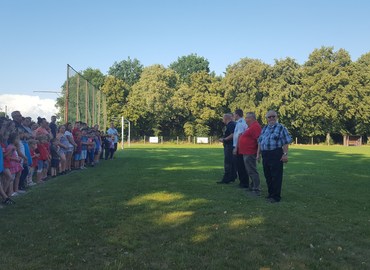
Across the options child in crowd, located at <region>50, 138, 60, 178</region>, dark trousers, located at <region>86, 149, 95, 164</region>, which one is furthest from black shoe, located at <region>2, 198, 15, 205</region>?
dark trousers, located at <region>86, 149, 95, 164</region>

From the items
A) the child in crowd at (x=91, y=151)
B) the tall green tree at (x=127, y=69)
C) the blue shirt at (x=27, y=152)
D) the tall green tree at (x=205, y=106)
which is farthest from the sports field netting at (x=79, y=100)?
the tall green tree at (x=127, y=69)

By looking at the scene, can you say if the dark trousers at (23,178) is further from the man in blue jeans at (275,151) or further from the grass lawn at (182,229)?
the man in blue jeans at (275,151)

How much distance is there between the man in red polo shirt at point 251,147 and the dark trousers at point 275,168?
2.41ft

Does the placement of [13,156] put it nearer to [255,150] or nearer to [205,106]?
[255,150]

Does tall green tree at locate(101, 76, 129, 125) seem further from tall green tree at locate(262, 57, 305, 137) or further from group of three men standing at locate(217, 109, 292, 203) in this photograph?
group of three men standing at locate(217, 109, 292, 203)

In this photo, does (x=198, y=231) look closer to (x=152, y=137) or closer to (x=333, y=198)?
(x=333, y=198)

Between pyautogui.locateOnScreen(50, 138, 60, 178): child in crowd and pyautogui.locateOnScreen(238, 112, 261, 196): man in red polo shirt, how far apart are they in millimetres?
6159

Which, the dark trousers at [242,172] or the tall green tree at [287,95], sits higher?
the tall green tree at [287,95]

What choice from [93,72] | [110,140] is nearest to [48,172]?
[110,140]

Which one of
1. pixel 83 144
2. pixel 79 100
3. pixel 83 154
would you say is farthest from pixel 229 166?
pixel 79 100

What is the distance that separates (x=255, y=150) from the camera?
29.7ft

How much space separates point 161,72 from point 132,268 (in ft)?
192

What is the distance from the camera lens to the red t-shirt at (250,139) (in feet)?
29.7

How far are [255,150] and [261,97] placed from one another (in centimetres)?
5094
